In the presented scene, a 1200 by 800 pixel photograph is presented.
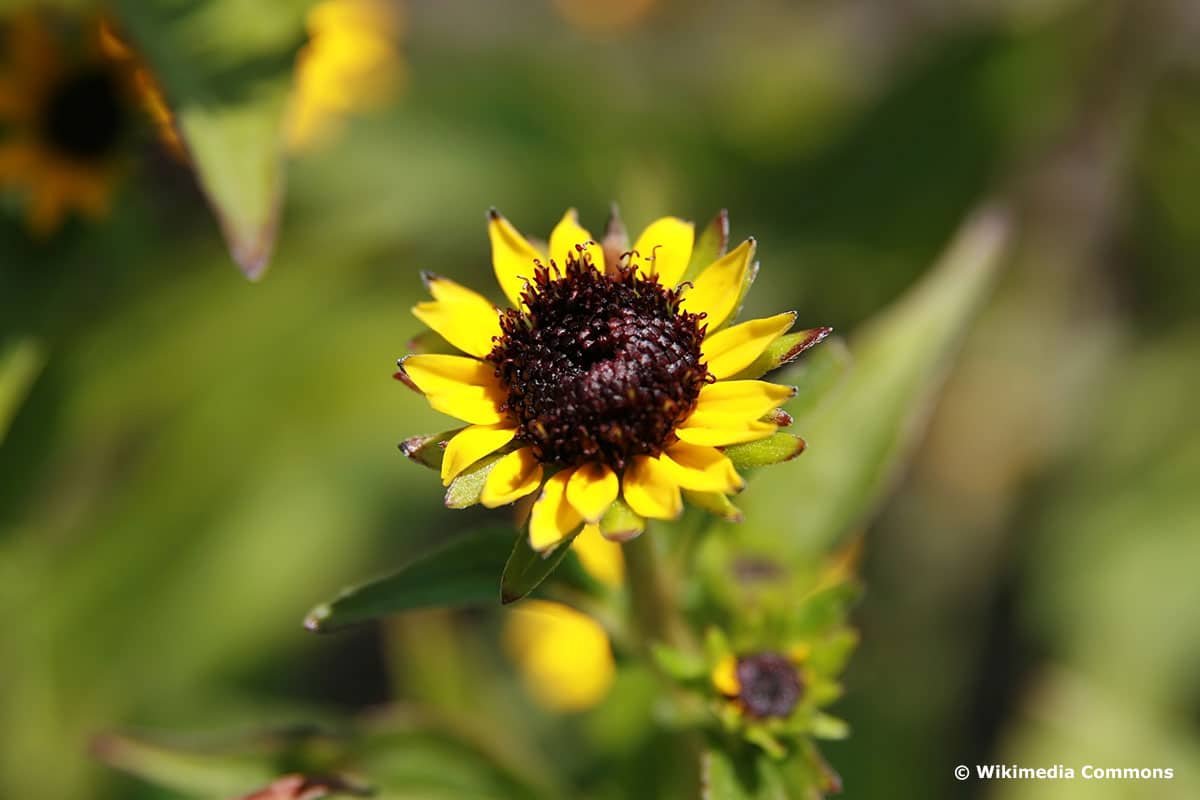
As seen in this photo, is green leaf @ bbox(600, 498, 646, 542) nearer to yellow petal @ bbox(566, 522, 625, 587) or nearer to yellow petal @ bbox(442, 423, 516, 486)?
yellow petal @ bbox(442, 423, 516, 486)

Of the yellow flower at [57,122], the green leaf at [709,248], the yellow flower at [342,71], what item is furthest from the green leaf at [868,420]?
the yellow flower at [342,71]

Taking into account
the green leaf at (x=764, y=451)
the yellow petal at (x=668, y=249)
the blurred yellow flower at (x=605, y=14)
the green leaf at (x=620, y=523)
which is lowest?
the green leaf at (x=620, y=523)

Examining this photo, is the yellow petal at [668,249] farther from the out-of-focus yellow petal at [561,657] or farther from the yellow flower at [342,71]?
the yellow flower at [342,71]

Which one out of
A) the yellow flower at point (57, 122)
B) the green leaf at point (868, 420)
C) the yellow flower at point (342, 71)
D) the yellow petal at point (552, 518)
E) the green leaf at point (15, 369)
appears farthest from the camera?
the yellow flower at point (342, 71)

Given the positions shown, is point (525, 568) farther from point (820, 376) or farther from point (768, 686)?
point (820, 376)

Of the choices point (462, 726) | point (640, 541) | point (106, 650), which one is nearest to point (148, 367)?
point (106, 650)

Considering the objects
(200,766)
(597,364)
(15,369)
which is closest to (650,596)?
(597,364)

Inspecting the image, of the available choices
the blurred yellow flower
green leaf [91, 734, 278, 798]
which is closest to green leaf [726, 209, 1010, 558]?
green leaf [91, 734, 278, 798]
